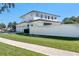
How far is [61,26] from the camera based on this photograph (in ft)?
21.7

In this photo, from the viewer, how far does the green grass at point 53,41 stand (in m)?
6.27

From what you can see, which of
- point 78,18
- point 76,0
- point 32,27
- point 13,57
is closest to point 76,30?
point 78,18

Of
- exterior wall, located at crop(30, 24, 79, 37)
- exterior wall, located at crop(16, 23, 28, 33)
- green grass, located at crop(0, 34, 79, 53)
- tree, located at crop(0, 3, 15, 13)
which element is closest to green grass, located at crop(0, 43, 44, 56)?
green grass, located at crop(0, 34, 79, 53)

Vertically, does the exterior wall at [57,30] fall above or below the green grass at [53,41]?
above

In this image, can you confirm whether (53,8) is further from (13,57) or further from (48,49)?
(13,57)

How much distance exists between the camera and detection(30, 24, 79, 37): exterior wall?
21.1ft

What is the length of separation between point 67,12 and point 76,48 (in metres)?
1.03

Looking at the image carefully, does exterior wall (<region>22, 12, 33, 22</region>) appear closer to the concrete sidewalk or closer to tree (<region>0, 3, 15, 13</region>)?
tree (<region>0, 3, 15, 13</region>)

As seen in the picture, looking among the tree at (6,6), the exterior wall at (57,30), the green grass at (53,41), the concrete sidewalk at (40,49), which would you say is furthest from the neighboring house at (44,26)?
the tree at (6,6)

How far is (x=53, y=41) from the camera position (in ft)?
21.2

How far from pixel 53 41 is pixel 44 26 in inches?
21.3

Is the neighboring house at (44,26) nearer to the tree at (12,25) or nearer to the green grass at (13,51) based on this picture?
the tree at (12,25)

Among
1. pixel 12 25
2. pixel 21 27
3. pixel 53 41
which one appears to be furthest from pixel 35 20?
pixel 53 41

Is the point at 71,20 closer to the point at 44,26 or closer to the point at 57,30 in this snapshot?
the point at 57,30
